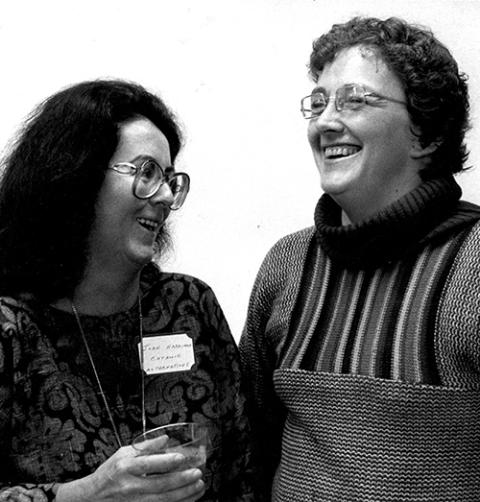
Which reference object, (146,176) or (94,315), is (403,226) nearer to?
(146,176)

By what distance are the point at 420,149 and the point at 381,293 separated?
0.35m

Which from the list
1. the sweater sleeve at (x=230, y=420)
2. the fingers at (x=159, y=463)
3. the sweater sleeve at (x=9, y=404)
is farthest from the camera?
the sweater sleeve at (x=230, y=420)

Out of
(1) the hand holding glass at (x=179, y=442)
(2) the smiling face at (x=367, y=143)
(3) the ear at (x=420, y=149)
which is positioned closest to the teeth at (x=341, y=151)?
(2) the smiling face at (x=367, y=143)

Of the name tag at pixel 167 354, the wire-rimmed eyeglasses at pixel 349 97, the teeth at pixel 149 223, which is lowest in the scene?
the name tag at pixel 167 354

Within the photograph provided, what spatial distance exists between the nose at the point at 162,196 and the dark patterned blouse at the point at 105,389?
0.23m

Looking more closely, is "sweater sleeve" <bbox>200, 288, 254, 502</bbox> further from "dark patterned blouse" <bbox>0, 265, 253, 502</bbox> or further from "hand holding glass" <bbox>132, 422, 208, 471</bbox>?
"hand holding glass" <bbox>132, 422, 208, 471</bbox>

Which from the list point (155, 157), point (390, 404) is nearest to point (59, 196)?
point (155, 157)

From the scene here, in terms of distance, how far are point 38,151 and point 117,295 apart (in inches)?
14.2

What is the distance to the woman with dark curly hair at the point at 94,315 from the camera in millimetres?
1551

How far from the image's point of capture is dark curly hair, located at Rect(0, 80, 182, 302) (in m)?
1.63

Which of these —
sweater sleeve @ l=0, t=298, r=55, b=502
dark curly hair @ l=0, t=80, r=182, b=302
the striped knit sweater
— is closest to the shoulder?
the striped knit sweater

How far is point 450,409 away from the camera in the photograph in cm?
152

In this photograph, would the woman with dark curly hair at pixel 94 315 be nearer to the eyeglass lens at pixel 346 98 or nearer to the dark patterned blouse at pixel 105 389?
the dark patterned blouse at pixel 105 389

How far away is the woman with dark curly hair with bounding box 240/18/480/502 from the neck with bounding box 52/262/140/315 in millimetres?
365
